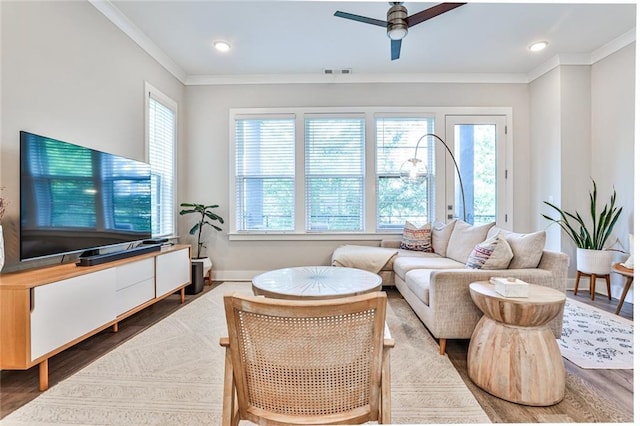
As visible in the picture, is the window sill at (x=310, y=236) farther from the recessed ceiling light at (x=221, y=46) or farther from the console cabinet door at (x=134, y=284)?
the recessed ceiling light at (x=221, y=46)

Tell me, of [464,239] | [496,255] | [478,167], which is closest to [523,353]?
[496,255]

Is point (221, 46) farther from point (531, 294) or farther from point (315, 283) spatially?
point (531, 294)

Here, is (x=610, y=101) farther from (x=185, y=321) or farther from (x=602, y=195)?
(x=185, y=321)

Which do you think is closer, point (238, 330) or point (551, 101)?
point (238, 330)

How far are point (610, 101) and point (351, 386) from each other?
4.60 meters

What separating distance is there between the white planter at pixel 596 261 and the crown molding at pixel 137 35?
5.33 metres

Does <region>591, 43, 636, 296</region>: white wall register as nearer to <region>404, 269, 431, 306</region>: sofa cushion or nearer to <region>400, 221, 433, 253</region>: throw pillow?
<region>400, 221, 433, 253</region>: throw pillow

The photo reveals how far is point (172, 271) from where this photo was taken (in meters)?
3.30

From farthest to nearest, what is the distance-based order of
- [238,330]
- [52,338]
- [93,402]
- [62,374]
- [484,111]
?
[484,111], [62,374], [52,338], [93,402], [238,330]

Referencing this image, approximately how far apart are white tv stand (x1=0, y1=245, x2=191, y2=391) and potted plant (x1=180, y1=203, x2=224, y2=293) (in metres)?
1.01

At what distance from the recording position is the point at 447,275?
2.20 meters

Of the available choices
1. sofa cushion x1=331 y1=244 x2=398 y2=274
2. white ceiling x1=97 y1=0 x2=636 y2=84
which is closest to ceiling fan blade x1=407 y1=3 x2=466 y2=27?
white ceiling x1=97 y1=0 x2=636 y2=84

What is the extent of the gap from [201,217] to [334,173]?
1993 millimetres

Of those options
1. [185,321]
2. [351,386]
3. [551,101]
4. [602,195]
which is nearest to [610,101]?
[551,101]
